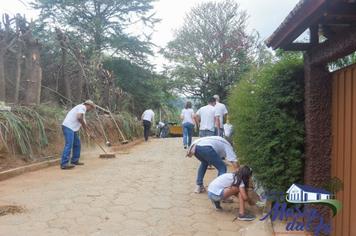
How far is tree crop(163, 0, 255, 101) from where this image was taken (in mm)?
31500

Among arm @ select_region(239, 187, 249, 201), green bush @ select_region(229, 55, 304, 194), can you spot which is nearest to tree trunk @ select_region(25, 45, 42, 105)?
arm @ select_region(239, 187, 249, 201)

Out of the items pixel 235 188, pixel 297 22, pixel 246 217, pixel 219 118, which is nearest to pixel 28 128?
pixel 219 118

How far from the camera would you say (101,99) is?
17.9 meters

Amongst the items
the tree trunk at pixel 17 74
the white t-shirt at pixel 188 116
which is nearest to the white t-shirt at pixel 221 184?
the tree trunk at pixel 17 74

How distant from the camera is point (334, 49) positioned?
13.5 feet

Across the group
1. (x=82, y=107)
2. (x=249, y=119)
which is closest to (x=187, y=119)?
(x=82, y=107)

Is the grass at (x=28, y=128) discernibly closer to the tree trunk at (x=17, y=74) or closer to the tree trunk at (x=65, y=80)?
the tree trunk at (x=17, y=74)

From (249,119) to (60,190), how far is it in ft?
11.4

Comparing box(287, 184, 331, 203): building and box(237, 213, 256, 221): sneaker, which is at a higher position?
box(287, 184, 331, 203): building

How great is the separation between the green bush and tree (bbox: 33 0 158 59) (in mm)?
26865

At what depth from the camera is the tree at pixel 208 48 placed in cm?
3150

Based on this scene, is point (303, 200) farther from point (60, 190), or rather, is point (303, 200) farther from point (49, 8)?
point (49, 8)

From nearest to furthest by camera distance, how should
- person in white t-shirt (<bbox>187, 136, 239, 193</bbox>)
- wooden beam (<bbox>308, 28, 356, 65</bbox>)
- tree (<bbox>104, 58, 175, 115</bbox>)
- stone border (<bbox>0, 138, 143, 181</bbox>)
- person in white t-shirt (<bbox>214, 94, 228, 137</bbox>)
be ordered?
wooden beam (<bbox>308, 28, 356, 65</bbox>) → person in white t-shirt (<bbox>187, 136, 239, 193</bbox>) → stone border (<bbox>0, 138, 143, 181</bbox>) → person in white t-shirt (<bbox>214, 94, 228, 137</bbox>) → tree (<bbox>104, 58, 175, 115</bbox>)

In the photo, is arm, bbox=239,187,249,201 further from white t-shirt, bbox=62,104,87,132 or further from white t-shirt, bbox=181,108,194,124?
white t-shirt, bbox=181,108,194,124
